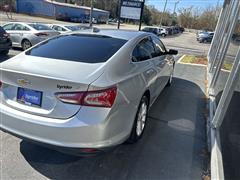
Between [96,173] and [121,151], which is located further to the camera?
[121,151]

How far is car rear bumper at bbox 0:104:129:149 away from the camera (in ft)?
8.30

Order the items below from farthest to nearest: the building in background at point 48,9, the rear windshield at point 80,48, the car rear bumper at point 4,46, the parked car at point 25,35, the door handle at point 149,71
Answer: the building in background at point 48,9 → the parked car at point 25,35 → the car rear bumper at point 4,46 → the door handle at point 149,71 → the rear windshield at point 80,48

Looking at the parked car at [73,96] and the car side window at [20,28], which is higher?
the parked car at [73,96]

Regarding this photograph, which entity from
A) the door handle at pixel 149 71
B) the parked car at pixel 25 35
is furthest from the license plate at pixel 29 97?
the parked car at pixel 25 35

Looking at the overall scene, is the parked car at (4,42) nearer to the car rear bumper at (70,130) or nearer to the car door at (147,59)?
the car door at (147,59)

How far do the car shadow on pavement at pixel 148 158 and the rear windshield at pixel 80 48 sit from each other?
52.7 inches

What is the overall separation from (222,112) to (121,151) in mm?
1617

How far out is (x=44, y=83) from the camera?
2.59 meters

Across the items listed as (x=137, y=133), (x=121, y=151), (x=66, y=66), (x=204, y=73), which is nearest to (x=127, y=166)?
(x=121, y=151)

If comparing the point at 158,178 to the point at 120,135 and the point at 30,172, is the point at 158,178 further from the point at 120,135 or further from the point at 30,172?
the point at 30,172

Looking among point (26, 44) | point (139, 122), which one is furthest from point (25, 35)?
point (139, 122)

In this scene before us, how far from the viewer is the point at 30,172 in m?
2.93

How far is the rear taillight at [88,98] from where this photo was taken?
8.23 ft

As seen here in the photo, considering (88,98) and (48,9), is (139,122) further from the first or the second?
(48,9)
